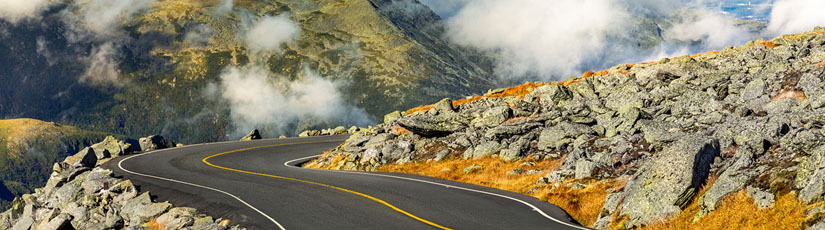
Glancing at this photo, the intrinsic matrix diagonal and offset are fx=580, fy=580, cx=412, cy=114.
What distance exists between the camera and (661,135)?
31062 mm

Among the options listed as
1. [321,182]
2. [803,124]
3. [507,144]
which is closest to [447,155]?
[507,144]

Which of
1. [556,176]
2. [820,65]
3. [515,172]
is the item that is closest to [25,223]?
[515,172]

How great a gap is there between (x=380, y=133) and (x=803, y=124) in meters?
33.5

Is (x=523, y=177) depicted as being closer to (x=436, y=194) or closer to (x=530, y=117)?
(x=436, y=194)

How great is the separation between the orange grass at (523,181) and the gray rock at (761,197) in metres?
6.47

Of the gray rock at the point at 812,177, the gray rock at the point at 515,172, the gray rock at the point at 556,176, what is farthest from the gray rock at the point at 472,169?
the gray rock at the point at 812,177

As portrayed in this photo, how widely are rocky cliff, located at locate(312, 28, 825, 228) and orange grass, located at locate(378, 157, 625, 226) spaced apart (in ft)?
1.27

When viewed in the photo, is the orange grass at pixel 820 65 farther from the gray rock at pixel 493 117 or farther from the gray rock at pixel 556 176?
the gray rock at pixel 493 117

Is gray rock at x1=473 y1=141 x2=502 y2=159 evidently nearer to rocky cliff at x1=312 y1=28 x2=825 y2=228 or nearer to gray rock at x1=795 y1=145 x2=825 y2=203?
rocky cliff at x1=312 y1=28 x2=825 y2=228

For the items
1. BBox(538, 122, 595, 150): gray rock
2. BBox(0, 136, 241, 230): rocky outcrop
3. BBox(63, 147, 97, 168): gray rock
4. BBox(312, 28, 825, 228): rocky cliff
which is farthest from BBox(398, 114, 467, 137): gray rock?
BBox(63, 147, 97, 168): gray rock

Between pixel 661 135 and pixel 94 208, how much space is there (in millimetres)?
33900

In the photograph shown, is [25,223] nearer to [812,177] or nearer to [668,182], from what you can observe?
[668,182]

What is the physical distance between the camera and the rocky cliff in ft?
68.2

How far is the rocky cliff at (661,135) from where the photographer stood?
20797mm
